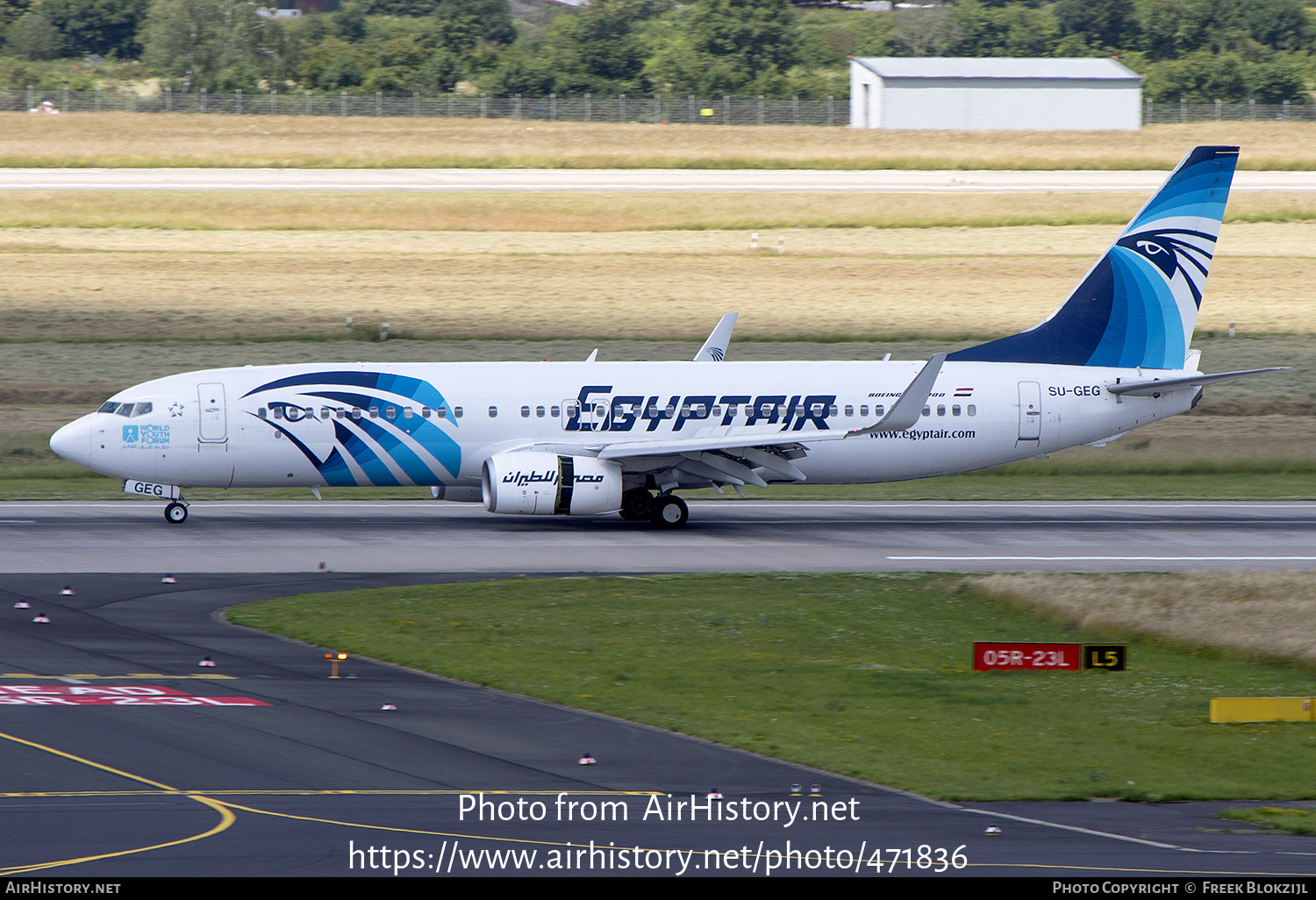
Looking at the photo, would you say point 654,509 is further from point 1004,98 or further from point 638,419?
point 1004,98

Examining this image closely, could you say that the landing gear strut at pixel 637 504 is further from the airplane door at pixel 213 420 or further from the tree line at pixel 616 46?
the tree line at pixel 616 46

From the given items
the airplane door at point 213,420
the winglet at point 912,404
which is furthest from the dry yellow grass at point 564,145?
the winglet at point 912,404

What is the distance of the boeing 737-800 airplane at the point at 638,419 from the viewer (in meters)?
36.5

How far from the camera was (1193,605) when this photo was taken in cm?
2705

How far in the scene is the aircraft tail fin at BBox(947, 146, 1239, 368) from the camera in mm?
40844

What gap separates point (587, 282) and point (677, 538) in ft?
119

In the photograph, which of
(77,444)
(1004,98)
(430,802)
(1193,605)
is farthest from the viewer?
(1004,98)

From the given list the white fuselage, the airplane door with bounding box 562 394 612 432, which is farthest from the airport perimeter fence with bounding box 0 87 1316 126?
the airplane door with bounding box 562 394 612 432

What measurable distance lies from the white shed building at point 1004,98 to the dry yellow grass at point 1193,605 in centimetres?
8507

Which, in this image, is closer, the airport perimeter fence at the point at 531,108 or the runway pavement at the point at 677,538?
the runway pavement at the point at 677,538

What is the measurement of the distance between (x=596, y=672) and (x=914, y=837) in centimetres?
850

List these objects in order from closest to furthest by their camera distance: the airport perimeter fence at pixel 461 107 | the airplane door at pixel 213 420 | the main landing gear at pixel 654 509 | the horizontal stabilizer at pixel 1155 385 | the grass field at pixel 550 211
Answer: the airplane door at pixel 213 420 → the main landing gear at pixel 654 509 → the horizontal stabilizer at pixel 1155 385 → the grass field at pixel 550 211 → the airport perimeter fence at pixel 461 107

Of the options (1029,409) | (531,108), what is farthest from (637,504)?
(531,108)

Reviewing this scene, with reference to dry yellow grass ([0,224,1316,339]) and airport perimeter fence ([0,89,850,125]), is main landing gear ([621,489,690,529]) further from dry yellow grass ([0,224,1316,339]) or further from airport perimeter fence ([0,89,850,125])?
airport perimeter fence ([0,89,850,125])
